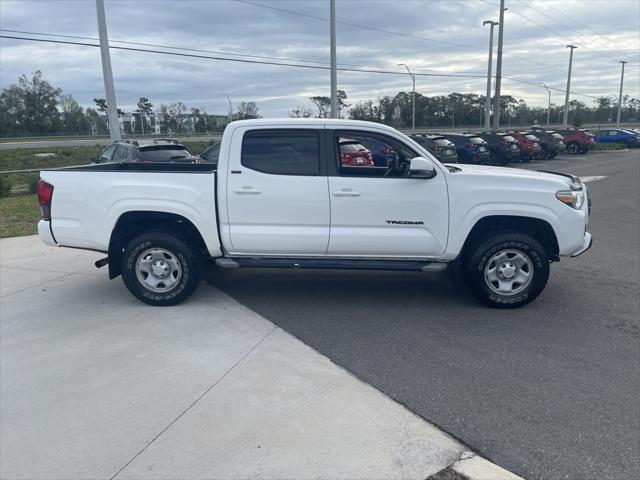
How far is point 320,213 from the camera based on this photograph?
5.60m

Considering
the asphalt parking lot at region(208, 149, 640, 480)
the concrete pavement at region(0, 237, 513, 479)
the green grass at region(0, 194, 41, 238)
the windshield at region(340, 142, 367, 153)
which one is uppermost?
the windshield at region(340, 142, 367, 153)

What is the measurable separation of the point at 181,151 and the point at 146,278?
9098mm

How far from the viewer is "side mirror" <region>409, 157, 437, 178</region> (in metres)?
5.31

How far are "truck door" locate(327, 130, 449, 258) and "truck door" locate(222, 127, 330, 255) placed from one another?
15cm

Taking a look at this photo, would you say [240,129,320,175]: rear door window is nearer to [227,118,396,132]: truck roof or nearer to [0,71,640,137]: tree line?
[227,118,396,132]: truck roof

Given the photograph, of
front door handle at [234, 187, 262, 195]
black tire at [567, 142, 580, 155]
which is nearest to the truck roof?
front door handle at [234, 187, 262, 195]

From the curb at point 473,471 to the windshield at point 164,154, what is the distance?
11933 mm

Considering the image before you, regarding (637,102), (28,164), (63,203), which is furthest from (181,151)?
(637,102)

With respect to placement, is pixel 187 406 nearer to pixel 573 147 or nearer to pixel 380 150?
pixel 380 150

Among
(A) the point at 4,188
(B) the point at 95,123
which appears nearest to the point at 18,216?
(A) the point at 4,188

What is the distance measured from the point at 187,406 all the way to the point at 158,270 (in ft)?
7.78

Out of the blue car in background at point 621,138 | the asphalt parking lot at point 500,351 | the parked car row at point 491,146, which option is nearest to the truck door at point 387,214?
the asphalt parking lot at point 500,351

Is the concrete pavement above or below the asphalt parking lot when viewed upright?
above

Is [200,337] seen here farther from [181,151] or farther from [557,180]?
[181,151]
